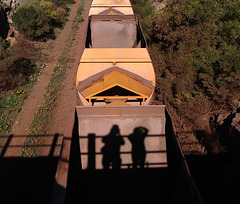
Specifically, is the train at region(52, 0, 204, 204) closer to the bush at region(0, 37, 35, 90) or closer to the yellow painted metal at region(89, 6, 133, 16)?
the bush at region(0, 37, 35, 90)

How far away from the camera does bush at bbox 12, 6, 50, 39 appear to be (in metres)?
13.0

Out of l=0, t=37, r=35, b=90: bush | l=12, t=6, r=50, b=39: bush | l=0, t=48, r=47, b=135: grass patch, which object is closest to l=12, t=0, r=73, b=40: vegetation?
l=12, t=6, r=50, b=39: bush

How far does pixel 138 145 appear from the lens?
4.73 m

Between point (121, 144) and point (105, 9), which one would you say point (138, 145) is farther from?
point (105, 9)

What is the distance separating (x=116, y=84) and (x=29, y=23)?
479 inches

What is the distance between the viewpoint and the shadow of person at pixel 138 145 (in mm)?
4672

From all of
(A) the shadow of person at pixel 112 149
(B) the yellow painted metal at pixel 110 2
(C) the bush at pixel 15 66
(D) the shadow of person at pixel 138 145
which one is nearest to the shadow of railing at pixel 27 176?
(A) the shadow of person at pixel 112 149

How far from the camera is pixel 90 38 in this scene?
8.89 metres

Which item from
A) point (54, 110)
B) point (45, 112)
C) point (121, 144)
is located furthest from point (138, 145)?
point (45, 112)

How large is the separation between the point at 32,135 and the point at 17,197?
2303 millimetres

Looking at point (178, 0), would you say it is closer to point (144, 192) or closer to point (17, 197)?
point (144, 192)

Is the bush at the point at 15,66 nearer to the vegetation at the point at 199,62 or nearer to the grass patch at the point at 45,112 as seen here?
the grass patch at the point at 45,112

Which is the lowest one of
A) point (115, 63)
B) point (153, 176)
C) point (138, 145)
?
point (153, 176)

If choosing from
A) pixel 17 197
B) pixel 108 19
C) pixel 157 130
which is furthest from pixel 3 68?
pixel 157 130
